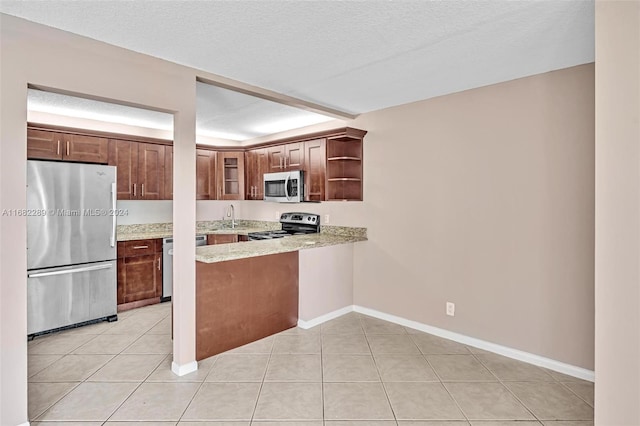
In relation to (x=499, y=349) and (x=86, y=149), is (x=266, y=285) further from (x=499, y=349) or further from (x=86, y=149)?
(x=86, y=149)

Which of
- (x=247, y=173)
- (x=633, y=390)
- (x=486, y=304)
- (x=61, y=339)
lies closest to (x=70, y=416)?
(x=61, y=339)

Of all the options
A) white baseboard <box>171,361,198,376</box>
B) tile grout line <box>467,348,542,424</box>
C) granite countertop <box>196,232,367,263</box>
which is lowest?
tile grout line <box>467,348,542,424</box>

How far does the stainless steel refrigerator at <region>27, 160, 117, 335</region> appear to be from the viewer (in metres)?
3.52

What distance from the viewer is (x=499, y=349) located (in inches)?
127

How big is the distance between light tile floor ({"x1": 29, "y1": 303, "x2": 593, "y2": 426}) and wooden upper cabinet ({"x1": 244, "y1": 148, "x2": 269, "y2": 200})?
8.54ft

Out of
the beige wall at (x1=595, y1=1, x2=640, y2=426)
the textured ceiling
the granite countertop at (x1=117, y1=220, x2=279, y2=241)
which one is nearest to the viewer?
the beige wall at (x1=595, y1=1, x2=640, y2=426)

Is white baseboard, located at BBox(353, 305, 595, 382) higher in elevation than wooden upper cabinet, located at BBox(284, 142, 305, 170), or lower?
lower

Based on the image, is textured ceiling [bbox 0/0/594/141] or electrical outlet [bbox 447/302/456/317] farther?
electrical outlet [bbox 447/302/456/317]

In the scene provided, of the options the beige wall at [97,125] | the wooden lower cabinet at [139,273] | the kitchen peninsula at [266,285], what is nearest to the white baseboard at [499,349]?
the kitchen peninsula at [266,285]

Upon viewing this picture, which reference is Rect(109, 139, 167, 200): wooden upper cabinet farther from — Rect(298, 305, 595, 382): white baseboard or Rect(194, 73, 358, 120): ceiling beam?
Rect(298, 305, 595, 382): white baseboard

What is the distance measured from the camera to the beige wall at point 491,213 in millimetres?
2811

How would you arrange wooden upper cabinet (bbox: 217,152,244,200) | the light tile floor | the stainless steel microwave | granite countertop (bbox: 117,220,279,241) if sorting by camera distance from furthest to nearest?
wooden upper cabinet (bbox: 217,152,244,200)
granite countertop (bbox: 117,220,279,241)
the stainless steel microwave
the light tile floor

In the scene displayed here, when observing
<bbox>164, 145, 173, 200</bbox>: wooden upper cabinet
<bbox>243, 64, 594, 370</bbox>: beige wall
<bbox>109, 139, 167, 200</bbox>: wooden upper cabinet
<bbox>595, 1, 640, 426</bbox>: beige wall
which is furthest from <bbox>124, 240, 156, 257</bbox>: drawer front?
<bbox>595, 1, 640, 426</bbox>: beige wall

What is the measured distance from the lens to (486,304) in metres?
3.32
